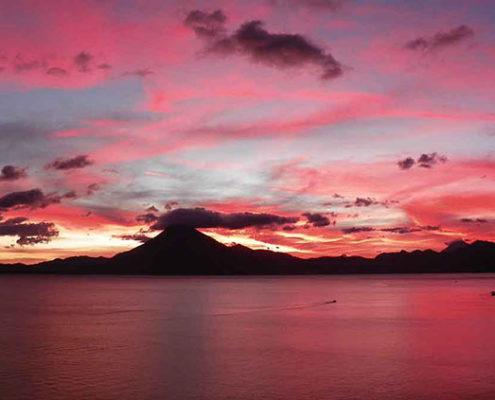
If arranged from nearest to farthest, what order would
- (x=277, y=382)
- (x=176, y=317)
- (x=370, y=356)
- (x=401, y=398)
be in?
(x=401, y=398)
(x=277, y=382)
(x=370, y=356)
(x=176, y=317)

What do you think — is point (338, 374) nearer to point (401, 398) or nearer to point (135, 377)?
point (401, 398)

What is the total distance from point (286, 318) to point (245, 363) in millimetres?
49517

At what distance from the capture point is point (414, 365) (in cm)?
5241

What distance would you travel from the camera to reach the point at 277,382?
4506 centimetres

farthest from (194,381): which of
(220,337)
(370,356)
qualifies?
(220,337)

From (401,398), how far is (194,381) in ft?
50.2

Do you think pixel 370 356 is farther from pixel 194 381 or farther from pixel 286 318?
pixel 286 318

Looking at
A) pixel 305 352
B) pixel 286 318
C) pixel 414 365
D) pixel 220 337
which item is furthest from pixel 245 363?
pixel 286 318

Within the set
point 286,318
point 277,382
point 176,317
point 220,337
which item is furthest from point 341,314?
point 277,382

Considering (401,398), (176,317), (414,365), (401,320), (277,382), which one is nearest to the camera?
(401,398)

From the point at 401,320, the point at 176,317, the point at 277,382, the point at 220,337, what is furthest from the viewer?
the point at 176,317

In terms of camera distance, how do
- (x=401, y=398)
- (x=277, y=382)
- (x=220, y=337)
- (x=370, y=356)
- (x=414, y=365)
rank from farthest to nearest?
(x=220, y=337), (x=370, y=356), (x=414, y=365), (x=277, y=382), (x=401, y=398)

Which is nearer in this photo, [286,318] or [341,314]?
[286,318]

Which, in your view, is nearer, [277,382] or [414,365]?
[277,382]
